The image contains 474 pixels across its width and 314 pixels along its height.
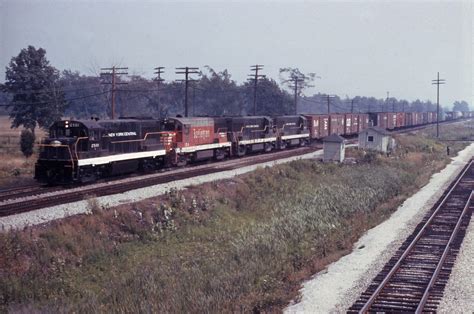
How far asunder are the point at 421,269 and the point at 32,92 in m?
47.0

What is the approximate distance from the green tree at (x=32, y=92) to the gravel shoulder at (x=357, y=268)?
38.7 meters

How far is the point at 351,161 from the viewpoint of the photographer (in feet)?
135

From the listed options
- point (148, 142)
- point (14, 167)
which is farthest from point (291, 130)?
point (14, 167)

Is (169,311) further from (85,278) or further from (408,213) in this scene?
(408,213)

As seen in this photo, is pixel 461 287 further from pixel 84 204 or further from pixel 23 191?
pixel 23 191

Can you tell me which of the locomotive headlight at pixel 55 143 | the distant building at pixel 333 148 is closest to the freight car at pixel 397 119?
the distant building at pixel 333 148

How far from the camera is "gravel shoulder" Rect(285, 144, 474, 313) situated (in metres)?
12.7

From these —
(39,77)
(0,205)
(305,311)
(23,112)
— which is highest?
(39,77)

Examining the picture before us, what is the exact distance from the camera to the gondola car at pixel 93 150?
22.3 meters

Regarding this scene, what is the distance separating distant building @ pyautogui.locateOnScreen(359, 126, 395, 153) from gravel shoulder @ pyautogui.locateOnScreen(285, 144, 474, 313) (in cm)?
2033

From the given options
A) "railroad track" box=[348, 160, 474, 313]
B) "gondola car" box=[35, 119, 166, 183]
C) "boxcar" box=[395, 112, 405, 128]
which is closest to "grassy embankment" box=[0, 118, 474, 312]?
"railroad track" box=[348, 160, 474, 313]

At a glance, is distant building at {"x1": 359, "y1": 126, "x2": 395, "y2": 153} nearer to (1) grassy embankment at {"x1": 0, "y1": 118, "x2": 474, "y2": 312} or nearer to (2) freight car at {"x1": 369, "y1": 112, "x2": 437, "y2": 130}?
(1) grassy embankment at {"x1": 0, "y1": 118, "x2": 474, "y2": 312}

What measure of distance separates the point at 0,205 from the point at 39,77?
39105 mm

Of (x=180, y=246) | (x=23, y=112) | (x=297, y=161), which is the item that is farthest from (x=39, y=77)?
(x=180, y=246)
